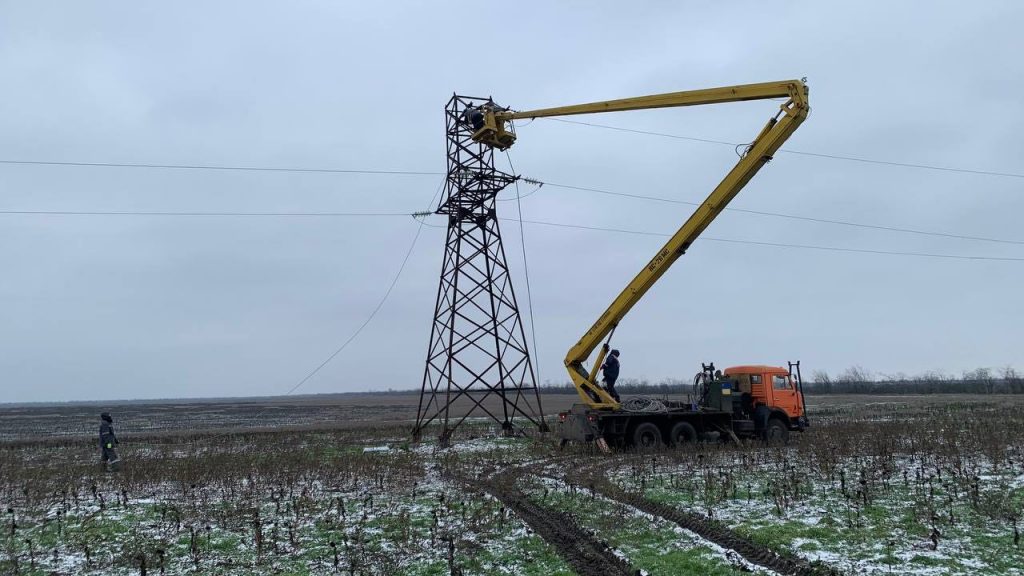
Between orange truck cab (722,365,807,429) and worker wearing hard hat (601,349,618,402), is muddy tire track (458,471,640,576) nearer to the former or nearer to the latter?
worker wearing hard hat (601,349,618,402)

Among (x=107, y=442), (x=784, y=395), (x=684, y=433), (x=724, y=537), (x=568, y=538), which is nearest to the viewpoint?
(x=724, y=537)

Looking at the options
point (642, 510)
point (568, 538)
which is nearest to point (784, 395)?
point (642, 510)

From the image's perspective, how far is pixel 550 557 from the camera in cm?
845

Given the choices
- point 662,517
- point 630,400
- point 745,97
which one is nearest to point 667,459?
point 630,400

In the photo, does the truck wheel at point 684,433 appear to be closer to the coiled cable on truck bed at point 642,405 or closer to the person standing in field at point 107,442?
the coiled cable on truck bed at point 642,405

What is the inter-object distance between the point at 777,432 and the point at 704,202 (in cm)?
840

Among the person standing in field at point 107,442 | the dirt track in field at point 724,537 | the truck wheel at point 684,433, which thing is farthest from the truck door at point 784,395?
the person standing in field at point 107,442

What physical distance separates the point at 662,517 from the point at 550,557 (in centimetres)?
278

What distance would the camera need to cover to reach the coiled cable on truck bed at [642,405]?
2045 centimetres

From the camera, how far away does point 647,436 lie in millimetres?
20031

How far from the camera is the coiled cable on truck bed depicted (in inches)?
805

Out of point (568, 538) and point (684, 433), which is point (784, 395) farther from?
point (568, 538)

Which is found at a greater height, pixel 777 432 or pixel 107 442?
pixel 107 442

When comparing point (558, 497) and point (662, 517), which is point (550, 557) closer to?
point (662, 517)
